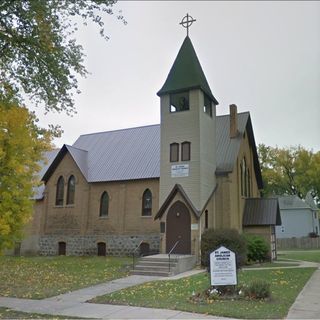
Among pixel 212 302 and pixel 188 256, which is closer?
pixel 212 302

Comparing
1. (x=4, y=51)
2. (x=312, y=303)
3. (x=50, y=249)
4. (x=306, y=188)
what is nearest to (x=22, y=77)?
(x=4, y=51)

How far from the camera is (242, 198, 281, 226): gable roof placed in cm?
2836

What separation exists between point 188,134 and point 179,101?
9.06ft

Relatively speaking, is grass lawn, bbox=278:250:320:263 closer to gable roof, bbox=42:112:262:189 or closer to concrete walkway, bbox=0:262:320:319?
gable roof, bbox=42:112:262:189

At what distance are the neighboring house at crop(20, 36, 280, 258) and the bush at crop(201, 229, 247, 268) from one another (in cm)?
71

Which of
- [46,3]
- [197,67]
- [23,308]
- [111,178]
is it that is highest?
[197,67]

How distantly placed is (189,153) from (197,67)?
6.44 metres

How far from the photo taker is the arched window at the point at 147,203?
3009cm

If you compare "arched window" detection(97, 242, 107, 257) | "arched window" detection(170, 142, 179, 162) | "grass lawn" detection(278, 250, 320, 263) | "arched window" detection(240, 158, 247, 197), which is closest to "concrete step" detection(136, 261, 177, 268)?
"arched window" detection(170, 142, 179, 162)

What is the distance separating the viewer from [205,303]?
1151 centimetres

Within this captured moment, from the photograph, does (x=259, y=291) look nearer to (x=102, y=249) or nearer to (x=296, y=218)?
(x=102, y=249)

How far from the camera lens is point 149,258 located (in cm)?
2186

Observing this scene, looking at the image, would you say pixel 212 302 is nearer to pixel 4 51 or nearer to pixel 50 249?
pixel 4 51

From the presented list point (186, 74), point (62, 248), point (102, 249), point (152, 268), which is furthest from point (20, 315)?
point (62, 248)
